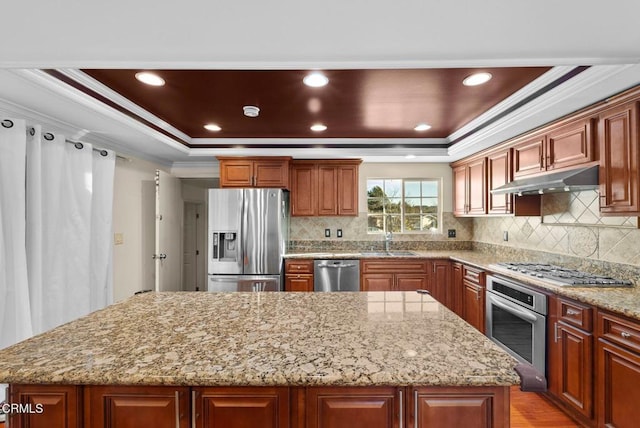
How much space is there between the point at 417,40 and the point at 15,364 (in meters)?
1.98

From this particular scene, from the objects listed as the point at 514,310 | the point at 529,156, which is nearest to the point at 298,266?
the point at 514,310

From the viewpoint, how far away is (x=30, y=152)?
2.42 meters

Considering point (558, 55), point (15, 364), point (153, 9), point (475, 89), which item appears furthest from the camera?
point (475, 89)

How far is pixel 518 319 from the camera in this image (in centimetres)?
262

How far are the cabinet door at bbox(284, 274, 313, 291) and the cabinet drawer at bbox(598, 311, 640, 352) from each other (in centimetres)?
278

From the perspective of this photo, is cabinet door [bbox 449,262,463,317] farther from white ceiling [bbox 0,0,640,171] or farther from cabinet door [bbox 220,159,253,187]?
cabinet door [bbox 220,159,253,187]

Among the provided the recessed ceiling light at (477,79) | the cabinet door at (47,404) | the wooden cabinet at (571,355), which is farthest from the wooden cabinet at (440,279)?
the cabinet door at (47,404)

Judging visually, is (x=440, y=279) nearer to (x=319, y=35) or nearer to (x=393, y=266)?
(x=393, y=266)

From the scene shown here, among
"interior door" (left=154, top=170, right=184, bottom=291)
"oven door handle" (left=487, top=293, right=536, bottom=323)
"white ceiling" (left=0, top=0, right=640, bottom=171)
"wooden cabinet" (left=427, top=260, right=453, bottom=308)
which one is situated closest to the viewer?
"white ceiling" (left=0, top=0, right=640, bottom=171)

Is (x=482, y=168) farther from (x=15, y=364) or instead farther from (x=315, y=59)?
(x=15, y=364)

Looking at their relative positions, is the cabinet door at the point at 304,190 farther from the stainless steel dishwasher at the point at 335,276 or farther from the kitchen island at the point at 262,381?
the kitchen island at the point at 262,381

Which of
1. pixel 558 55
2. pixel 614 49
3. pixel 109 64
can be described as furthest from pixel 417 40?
pixel 109 64

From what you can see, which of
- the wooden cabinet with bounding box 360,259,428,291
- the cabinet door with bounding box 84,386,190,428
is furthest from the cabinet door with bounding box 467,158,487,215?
the cabinet door with bounding box 84,386,190,428

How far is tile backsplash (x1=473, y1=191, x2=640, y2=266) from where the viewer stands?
238 centimetres
